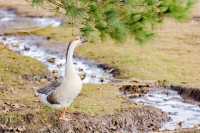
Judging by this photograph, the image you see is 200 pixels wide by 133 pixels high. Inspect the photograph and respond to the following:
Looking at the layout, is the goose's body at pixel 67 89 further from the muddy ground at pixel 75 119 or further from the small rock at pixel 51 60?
the small rock at pixel 51 60

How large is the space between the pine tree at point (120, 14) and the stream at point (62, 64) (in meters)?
2.99

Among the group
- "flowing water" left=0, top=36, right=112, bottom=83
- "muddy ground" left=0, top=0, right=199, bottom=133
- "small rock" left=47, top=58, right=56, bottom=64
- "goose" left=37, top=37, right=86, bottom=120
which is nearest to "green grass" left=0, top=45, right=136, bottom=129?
"muddy ground" left=0, top=0, right=199, bottom=133

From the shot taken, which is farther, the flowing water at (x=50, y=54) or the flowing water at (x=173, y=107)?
the flowing water at (x=50, y=54)

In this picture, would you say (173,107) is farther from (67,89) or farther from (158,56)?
(158,56)

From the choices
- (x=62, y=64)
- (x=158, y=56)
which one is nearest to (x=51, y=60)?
(x=62, y=64)

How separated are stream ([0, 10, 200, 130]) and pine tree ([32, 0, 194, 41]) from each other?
2991mm

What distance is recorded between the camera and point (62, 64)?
17.9m

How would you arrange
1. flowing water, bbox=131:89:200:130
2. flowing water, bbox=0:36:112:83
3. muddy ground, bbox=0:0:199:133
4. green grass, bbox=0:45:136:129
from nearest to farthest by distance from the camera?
muddy ground, bbox=0:0:199:133 → green grass, bbox=0:45:136:129 → flowing water, bbox=131:89:200:130 → flowing water, bbox=0:36:112:83

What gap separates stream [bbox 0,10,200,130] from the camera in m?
12.7

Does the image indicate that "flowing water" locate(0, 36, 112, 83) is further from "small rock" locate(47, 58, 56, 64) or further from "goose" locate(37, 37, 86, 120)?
"goose" locate(37, 37, 86, 120)

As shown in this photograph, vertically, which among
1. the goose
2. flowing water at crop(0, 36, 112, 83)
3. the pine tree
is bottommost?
flowing water at crop(0, 36, 112, 83)

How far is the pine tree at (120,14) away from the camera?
8867 millimetres

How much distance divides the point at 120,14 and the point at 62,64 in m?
8.85

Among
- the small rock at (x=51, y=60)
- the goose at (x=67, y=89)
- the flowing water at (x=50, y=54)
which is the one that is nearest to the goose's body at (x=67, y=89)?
the goose at (x=67, y=89)
